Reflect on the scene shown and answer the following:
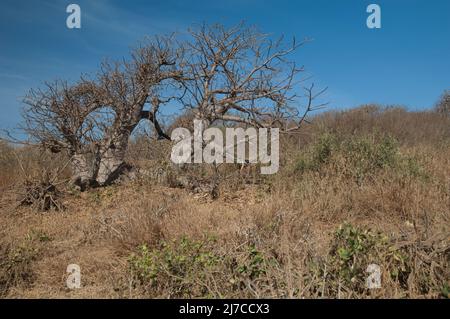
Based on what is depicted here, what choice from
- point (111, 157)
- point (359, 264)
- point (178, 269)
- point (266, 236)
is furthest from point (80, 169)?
point (359, 264)

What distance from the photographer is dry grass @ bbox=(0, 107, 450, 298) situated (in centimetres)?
309

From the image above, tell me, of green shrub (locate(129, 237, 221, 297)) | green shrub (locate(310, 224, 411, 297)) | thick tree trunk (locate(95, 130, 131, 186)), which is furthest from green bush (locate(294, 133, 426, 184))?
thick tree trunk (locate(95, 130, 131, 186))

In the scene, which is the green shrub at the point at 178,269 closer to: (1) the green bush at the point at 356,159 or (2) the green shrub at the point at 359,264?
(2) the green shrub at the point at 359,264

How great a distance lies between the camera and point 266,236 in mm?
4094

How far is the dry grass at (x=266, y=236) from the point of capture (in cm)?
309

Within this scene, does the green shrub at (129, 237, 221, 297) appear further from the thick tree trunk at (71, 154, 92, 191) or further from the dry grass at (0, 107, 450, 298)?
the thick tree trunk at (71, 154, 92, 191)

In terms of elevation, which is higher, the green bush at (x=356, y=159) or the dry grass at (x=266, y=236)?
the green bush at (x=356, y=159)

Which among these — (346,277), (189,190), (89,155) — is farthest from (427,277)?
(89,155)

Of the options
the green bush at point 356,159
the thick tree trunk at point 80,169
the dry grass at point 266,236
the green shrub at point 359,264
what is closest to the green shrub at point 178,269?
the dry grass at point 266,236

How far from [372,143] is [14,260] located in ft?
20.2

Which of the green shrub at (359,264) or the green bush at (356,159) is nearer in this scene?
the green shrub at (359,264)
